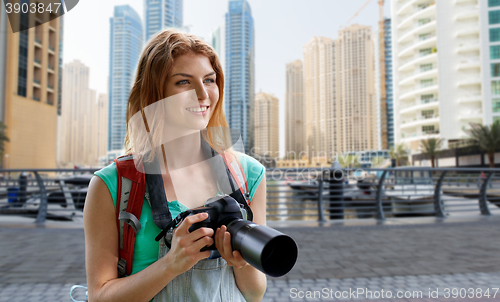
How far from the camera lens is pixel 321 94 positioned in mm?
100375

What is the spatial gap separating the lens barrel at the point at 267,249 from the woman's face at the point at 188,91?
0.39 meters

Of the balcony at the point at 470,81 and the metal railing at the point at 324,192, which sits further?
the balcony at the point at 470,81

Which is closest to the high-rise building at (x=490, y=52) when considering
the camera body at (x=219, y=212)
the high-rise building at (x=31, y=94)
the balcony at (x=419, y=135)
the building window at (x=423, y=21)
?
the balcony at (x=419, y=135)

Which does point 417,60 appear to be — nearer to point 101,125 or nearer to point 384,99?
point 384,99

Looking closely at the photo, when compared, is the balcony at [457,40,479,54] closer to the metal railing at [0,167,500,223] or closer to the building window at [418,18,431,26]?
the building window at [418,18,431,26]

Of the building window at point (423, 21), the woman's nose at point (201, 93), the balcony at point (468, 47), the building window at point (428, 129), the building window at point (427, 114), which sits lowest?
the woman's nose at point (201, 93)

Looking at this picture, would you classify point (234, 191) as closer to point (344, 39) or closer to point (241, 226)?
point (241, 226)

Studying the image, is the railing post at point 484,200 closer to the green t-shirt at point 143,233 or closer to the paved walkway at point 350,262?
the paved walkway at point 350,262

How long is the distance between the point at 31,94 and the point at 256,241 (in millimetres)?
45360

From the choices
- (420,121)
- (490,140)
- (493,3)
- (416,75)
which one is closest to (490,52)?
(493,3)

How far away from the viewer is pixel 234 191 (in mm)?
975

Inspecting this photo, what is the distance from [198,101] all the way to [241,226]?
41cm

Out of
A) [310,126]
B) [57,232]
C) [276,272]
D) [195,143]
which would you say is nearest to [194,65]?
[195,143]

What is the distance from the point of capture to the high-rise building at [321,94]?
99.2 meters
